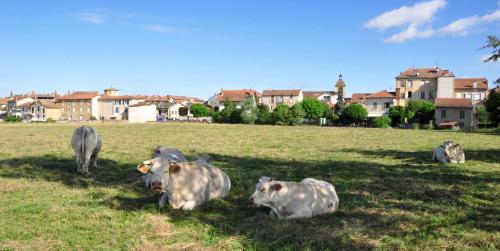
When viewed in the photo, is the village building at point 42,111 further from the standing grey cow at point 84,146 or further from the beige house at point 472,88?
the standing grey cow at point 84,146

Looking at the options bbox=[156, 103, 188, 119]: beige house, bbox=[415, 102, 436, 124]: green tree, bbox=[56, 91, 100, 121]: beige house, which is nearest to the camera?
bbox=[415, 102, 436, 124]: green tree

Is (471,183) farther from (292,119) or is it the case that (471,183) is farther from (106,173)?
(292,119)

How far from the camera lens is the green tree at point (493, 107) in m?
54.3

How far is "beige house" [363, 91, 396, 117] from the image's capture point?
8669cm

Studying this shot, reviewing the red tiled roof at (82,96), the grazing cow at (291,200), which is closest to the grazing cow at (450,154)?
the grazing cow at (291,200)

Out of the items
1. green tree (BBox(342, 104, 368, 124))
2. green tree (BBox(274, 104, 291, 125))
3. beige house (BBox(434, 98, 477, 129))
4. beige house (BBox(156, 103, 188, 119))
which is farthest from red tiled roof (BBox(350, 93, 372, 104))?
beige house (BBox(156, 103, 188, 119))

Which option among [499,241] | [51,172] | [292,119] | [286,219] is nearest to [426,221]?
[499,241]

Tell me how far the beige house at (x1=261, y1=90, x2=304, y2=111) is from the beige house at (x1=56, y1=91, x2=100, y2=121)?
49164mm

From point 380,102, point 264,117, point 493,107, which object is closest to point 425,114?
point 493,107

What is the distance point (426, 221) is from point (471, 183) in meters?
4.67

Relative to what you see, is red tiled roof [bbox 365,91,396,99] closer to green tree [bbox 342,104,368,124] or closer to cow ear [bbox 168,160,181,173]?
green tree [bbox 342,104,368,124]

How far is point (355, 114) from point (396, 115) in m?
6.97

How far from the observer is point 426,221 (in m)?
7.31

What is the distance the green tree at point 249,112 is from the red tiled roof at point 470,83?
44.8m
